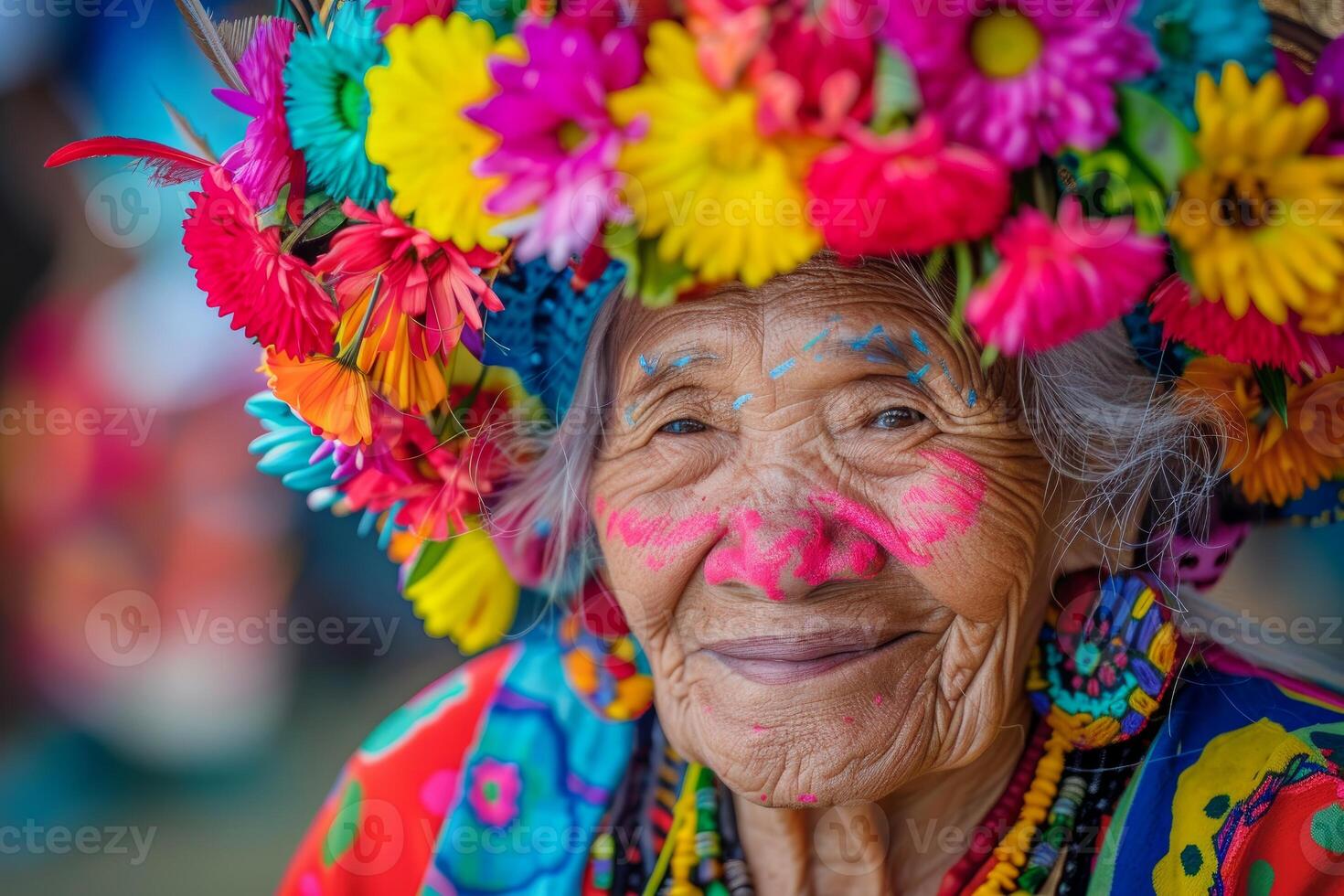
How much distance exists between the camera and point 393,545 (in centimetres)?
227

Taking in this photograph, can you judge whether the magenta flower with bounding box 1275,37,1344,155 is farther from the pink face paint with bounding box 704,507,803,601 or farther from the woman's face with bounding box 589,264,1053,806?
the pink face paint with bounding box 704,507,803,601

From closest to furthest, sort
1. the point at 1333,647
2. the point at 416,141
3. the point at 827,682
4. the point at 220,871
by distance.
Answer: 1. the point at 416,141
2. the point at 827,682
3. the point at 1333,647
4. the point at 220,871

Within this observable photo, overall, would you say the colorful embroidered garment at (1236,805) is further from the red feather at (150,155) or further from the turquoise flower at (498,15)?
the red feather at (150,155)

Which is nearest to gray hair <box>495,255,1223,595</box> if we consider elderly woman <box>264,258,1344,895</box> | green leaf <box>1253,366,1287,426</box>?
elderly woman <box>264,258,1344,895</box>

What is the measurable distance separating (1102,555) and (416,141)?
1215 millimetres

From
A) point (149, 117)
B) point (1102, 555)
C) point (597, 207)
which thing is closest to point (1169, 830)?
point (1102, 555)

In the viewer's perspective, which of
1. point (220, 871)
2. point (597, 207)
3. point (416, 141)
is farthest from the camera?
point (220, 871)

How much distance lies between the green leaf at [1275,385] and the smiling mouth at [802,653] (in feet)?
2.03

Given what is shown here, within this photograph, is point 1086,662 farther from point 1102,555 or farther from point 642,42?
point 642,42

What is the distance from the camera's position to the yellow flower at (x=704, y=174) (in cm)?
→ 129

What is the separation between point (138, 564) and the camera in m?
4.62

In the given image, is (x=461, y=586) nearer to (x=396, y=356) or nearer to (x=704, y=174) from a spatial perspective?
(x=396, y=356)

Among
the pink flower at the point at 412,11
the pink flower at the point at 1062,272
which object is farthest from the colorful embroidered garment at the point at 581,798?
the pink flower at the point at 412,11

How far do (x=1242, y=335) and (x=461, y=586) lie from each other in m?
1.41
